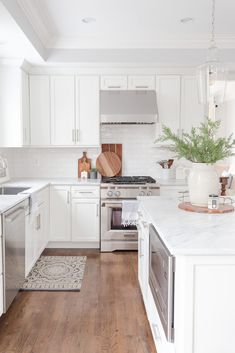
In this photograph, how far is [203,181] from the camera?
2.39m

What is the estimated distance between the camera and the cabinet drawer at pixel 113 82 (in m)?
4.78

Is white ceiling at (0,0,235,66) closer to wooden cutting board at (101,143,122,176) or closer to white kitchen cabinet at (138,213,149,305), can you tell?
wooden cutting board at (101,143,122,176)

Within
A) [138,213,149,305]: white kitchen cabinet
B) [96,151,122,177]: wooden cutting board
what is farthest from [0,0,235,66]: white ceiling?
[138,213,149,305]: white kitchen cabinet

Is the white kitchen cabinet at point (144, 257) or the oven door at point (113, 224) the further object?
the oven door at point (113, 224)

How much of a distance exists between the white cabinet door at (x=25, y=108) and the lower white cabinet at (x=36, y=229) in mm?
796

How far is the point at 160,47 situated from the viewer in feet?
14.6

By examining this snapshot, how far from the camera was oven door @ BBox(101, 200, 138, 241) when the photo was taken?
455 cm

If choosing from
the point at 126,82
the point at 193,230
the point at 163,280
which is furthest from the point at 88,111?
the point at 163,280

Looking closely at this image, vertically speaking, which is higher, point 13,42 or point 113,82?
point 13,42

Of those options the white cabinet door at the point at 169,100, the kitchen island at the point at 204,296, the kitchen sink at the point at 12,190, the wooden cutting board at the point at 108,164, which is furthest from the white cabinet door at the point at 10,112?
the kitchen island at the point at 204,296

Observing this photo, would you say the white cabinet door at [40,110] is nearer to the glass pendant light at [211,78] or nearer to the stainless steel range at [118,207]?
the stainless steel range at [118,207]

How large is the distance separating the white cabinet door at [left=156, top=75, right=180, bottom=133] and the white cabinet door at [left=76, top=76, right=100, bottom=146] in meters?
0.86

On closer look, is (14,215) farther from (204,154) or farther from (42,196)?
(204,154)

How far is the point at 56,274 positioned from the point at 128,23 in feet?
9.39
